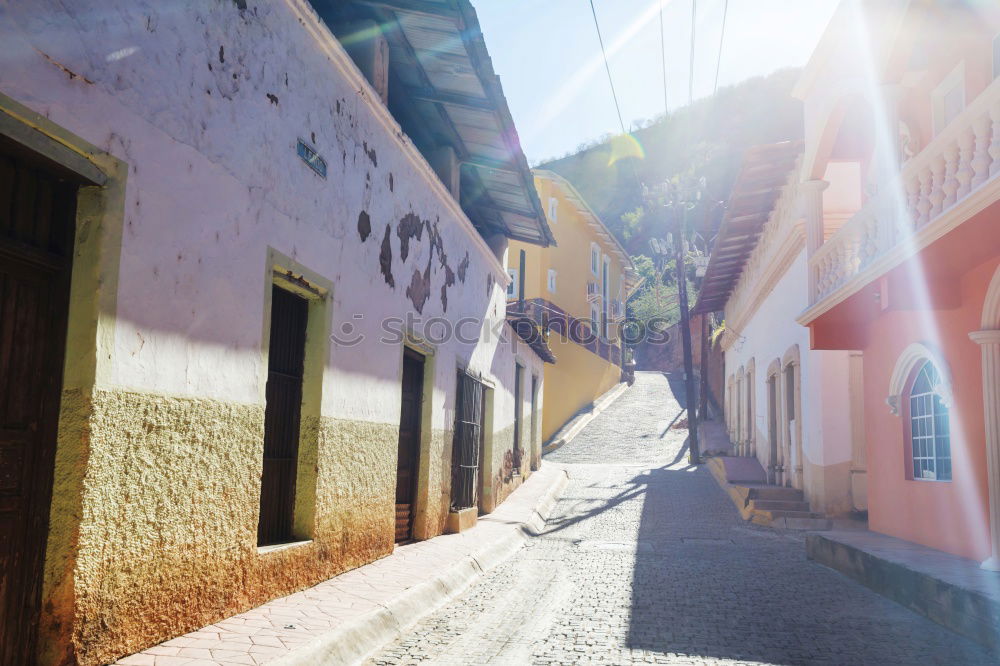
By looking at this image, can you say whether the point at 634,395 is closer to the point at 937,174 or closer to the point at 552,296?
the point at 552,296

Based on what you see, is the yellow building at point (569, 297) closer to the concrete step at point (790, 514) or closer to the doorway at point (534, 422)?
the doorway at point (534, 422)

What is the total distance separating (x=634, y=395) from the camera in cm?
3672

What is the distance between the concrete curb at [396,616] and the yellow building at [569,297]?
60.7 ft

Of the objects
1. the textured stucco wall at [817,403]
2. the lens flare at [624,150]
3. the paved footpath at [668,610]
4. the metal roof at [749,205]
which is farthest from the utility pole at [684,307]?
the lens flare at [624,150]

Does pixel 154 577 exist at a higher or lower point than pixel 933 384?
lower

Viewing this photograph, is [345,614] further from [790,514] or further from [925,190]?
[790,514]

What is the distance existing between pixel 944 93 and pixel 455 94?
5286mm

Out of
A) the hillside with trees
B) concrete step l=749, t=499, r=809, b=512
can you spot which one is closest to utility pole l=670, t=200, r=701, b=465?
concrete step l=749, t=499, r=809, b=512

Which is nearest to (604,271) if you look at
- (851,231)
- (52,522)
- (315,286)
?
(851,231)

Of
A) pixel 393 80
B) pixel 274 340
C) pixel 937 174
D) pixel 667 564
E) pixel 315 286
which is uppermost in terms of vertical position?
pixel 393 80

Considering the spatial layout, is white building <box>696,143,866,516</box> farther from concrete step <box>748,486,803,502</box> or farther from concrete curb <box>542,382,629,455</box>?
concrete curb <box>542,382,629,455</box>

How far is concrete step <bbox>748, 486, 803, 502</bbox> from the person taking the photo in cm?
1377

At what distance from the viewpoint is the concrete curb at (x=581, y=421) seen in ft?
85.1

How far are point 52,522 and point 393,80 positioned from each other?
256 inches
